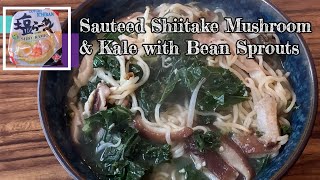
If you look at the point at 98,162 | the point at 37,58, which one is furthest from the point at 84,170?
the point at 37,58

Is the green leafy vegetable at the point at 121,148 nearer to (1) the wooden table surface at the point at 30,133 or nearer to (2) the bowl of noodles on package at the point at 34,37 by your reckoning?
(1) the wooden table surface at the point at 30,133

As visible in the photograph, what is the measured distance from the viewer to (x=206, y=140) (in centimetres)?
170

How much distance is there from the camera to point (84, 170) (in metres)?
1.66

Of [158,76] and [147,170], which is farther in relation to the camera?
[158,76]

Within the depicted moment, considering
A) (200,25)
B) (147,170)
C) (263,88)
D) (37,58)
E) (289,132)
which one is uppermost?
(200,25)

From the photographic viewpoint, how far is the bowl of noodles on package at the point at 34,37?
6.24ft

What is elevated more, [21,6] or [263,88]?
[21,6]

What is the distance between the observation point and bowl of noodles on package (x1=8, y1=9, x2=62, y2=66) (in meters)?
1.90

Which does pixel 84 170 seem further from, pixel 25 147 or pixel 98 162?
pixel 25 147

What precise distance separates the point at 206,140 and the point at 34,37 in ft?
3.04

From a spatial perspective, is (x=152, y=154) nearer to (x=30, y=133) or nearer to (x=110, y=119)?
(x=110, y=119)

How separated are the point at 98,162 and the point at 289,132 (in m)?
0.82

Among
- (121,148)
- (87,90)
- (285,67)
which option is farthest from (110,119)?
(285,67)

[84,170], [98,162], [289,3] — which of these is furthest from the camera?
[289,3]
